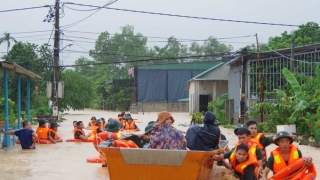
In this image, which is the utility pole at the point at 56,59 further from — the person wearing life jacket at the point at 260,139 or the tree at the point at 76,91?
the person wearing life jacket at the point at 260,139

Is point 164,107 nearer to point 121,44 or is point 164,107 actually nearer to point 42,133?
point 121,44

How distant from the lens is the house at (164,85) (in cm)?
6444

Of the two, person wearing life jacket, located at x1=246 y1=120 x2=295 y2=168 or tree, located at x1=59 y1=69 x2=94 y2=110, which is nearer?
person wearing life jacket, located at x1=246 y1=120 x2=295 y2=168

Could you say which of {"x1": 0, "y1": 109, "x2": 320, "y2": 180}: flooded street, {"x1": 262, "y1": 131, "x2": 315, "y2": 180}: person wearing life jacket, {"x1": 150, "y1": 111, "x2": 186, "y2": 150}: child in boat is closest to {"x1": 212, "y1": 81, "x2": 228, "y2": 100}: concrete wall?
{"x1": 0, "y1": 109, "x2": 320, "y2": 180}: flooded street

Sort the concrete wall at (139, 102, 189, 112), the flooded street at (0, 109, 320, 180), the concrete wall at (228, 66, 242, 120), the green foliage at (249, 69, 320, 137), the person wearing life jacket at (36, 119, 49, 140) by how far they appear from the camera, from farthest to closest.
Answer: the concrete wall at (139, 102, 189, 112) → the concrete wall at (228, 66, 242, 120) → the green foliage at (249, 69, 320, 137) → the person wearing life jacket at (36, 119, 49, 140) → the flooded street at (0, 109, 320, 180)

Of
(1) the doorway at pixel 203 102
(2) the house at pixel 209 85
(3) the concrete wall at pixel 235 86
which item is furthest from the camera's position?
(1) the doorway at pixel 203 102

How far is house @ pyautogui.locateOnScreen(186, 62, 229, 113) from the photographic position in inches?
1944

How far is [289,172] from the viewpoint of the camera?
740 centimetres

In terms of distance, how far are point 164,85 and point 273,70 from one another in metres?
36.6

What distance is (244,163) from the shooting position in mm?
8266

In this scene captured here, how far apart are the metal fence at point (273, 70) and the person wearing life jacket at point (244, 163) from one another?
1907 centimetres

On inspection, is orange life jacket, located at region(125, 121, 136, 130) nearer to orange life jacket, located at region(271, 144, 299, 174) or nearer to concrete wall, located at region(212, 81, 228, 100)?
orange life jacket, located at region(271, 144, 299, 174)

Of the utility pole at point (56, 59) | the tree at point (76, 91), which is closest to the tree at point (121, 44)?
the tree at point (76, 91)

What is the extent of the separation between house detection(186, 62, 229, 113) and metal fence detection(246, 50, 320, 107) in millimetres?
19161
